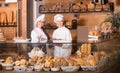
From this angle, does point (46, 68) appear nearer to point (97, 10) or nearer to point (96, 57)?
point (96, 57)

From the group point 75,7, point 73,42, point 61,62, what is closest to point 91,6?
point 75,7

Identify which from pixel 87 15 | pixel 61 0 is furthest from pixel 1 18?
pixel 87 15

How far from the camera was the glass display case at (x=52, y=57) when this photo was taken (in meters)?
3.33

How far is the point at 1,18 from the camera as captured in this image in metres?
6.60

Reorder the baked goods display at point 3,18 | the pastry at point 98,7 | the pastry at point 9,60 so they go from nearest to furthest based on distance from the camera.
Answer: the pastry at point 9,60, the pastry at point 98,7, the baked goods display at point 3,18

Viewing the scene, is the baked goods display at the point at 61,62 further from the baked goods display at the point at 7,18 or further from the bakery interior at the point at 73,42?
the baked goods display at the point at 7,18

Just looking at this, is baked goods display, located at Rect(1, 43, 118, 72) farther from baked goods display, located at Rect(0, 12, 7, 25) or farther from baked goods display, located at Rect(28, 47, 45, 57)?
baked goods display, located at Rect(0, 12, 7, 25)

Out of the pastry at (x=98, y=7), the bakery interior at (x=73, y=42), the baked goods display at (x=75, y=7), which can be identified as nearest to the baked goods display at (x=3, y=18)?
the bakery interior at (x=73, y=42)

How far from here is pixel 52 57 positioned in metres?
3.52

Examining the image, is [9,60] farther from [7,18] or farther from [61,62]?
[7,18]

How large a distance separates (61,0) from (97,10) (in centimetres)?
84

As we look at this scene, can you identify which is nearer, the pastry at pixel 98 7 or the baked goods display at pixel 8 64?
the baked goods display at pixel 8 64

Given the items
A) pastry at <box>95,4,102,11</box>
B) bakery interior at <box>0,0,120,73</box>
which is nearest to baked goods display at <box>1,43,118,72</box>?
bakery interior at <box>0,0,120,73</box>

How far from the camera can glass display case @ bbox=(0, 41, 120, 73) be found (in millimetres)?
3328
